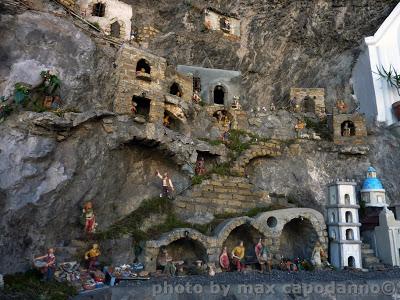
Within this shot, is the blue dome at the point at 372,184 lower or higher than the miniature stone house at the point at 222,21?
lower

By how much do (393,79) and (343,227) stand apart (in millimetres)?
12094

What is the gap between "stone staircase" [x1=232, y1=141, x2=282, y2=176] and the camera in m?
17.9

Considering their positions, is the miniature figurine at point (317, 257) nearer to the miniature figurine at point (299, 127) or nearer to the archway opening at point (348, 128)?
the miniature figurine at point (299, 127)

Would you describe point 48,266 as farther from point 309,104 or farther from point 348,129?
point 309,104

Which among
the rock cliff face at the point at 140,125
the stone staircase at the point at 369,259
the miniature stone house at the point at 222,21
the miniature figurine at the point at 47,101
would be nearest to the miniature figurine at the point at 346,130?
the rock cliff face at the point at 140,125

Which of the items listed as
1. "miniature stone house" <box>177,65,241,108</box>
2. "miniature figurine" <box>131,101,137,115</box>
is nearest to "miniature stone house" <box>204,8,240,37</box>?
"miniature stone house" <box>177,65,241,108</box>

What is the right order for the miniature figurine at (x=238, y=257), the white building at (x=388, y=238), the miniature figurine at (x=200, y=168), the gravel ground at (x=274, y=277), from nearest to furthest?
the gravel ground at (x=274, y=277)
the miniature figurine at (x=238, y=257)
the white building at (x=388, y=238)
the miniature figurine at (x=200, y=168)

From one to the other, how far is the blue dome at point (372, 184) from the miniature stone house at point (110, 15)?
727 inches

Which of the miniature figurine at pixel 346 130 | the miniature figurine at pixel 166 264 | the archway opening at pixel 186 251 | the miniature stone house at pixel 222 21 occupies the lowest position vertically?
the miniature figurine at pixel 166 264

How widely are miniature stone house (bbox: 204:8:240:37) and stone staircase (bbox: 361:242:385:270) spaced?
753 inches

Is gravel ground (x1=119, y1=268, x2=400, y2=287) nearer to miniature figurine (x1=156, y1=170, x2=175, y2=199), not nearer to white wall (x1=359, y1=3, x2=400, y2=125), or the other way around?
miniature figurine (x1=156, y1=170, x2=175, y2=199)

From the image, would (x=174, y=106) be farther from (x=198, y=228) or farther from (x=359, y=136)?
(x=359, y=136)

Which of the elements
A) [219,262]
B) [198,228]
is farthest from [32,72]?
[219,262]

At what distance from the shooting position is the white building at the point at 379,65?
73.4ft
